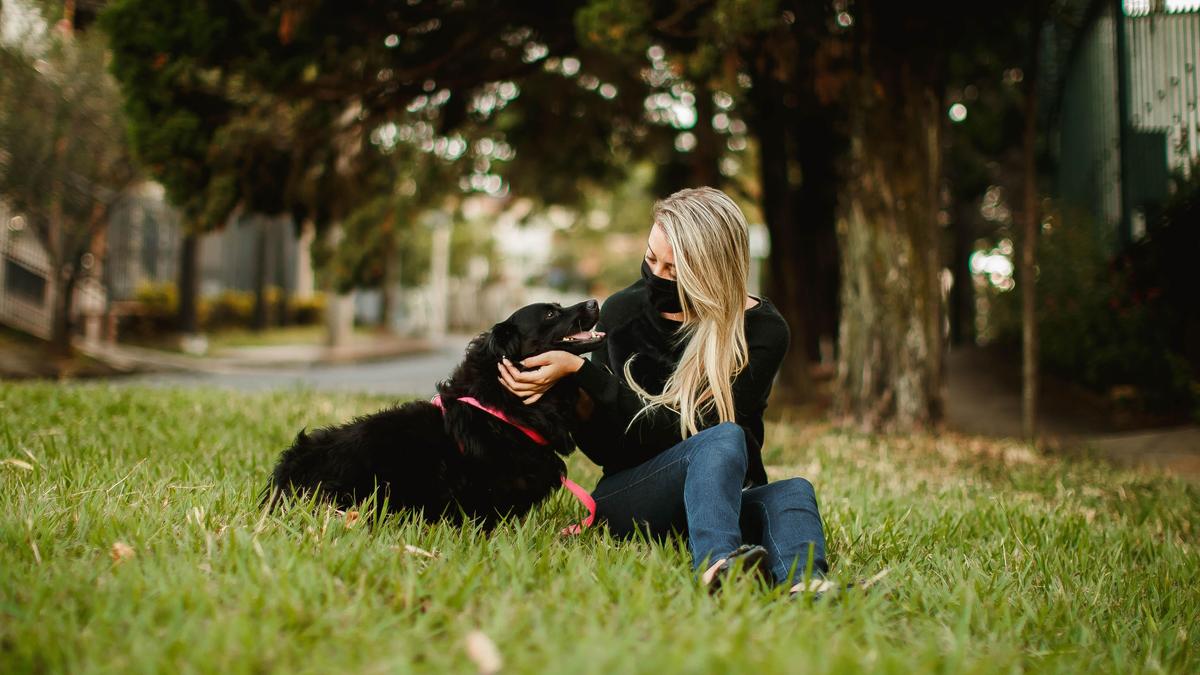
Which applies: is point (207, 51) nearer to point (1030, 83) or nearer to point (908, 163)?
point (908, 163)

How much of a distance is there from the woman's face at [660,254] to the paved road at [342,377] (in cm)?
797

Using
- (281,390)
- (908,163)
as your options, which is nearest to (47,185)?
(281,390)

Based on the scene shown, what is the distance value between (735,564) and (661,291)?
3.94ft

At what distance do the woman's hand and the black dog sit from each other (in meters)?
0.06

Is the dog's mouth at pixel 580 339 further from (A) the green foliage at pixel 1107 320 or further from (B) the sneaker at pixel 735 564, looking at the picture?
(A) the green foliage at pixel 1107 320

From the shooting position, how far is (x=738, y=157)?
1505 centimetres

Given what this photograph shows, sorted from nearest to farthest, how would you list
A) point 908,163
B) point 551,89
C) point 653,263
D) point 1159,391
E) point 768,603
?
1. point 768,603
2. point 653,263
3. point 908,163
4. point 1159,391
5. point 551,89

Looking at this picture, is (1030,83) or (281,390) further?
(281,390)

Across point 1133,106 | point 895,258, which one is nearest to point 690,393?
point 895,258

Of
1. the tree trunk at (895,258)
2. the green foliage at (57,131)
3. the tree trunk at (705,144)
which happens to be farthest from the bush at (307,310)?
the tree trunk at (895,258)

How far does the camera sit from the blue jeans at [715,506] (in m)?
2.80

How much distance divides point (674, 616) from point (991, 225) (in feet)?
58.9

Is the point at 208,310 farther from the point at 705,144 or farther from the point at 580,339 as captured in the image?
the point at 580,339

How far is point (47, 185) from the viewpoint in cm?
1298
